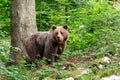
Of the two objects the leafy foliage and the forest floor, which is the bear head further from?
the forest floor

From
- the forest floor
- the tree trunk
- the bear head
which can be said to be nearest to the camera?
the forest floor

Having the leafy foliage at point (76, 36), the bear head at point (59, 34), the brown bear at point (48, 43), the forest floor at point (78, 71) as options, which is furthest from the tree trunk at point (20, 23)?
the forest floor at point (78, 71)

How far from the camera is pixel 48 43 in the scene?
9.23 metres

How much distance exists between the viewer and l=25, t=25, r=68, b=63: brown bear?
903 cm

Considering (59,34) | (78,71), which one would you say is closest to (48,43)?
(59,34)

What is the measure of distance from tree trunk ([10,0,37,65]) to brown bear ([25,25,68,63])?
48 cm

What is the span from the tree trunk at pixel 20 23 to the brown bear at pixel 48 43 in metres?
0.48

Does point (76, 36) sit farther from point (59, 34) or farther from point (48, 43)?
point (59, 34)

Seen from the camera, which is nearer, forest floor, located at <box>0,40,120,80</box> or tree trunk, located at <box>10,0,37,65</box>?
forest floor, located at <box>0,40,120,80</box>

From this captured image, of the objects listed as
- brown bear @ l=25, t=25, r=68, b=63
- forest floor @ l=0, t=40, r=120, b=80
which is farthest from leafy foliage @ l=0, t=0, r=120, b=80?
brown bear @ l=25, t=25, r=68, b=63

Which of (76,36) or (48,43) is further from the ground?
(48,43)

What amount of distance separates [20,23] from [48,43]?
1.50 m

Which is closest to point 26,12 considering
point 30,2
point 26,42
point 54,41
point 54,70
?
point 30,2

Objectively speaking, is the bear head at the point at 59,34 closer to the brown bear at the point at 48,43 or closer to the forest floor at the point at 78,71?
the brown bear at the point at 48,43
